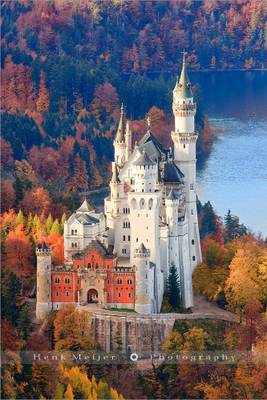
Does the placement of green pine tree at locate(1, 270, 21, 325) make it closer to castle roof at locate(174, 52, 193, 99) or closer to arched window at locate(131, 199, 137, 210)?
arched window at locate(131, 199, 137, 210)

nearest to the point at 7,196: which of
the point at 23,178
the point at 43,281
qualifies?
the point at 23,178

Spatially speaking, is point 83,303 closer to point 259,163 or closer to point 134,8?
point 259,163

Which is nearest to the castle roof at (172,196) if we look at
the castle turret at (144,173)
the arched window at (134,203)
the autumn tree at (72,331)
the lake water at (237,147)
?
the castle turret at (144,173)

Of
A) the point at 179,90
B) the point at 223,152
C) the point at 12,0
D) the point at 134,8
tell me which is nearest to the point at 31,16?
the point at 12,0

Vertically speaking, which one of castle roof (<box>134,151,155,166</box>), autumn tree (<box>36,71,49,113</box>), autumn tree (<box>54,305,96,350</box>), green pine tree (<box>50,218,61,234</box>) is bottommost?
autumn tree (<box>54,305,96,350</box>)

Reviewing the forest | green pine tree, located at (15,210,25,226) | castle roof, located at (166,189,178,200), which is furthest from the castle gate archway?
green pine tree, located at (15,210,25,226)

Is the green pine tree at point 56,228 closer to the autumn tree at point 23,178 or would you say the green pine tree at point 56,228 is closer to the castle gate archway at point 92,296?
the castle gate archway at point 92,296
